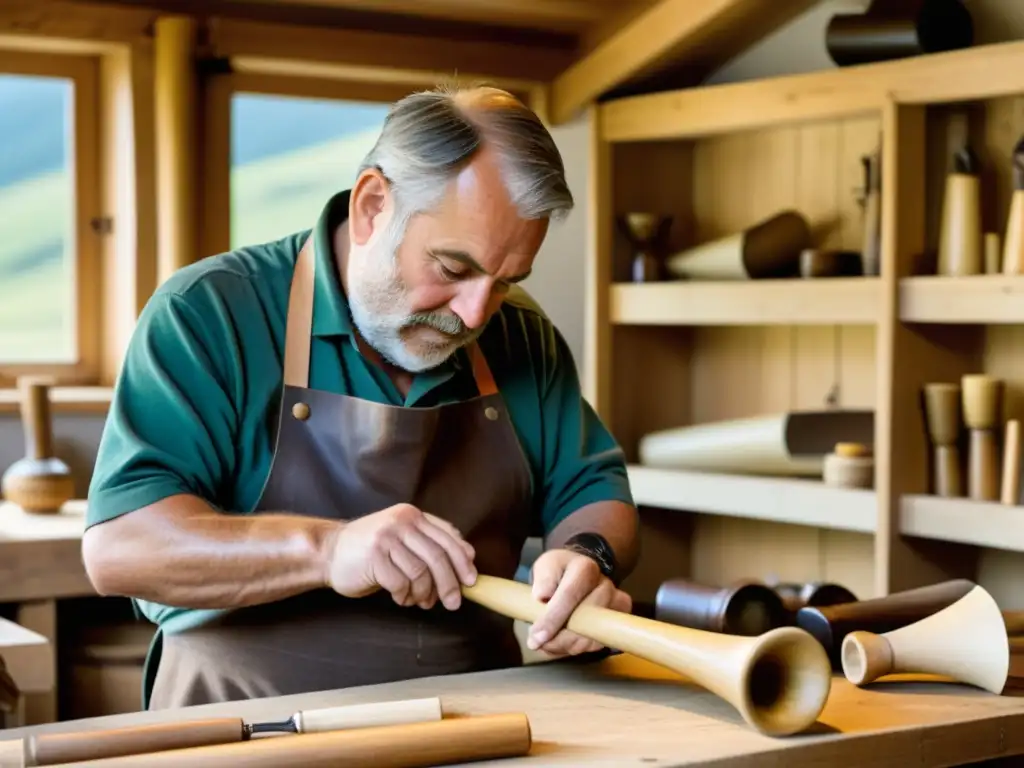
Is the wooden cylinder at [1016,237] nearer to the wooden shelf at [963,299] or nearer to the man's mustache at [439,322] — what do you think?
the wooden shelf at [963,299]

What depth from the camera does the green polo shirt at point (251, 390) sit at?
2070mm

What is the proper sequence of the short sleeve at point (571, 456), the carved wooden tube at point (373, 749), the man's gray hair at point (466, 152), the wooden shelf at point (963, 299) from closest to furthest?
the carved wooden tube at point (373, 749), the man's gray hair at point (466, 152), the short sleeve at point (571, 456), the wooden shelf at point (963, 299)

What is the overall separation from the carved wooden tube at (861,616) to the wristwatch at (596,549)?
29 centimetres

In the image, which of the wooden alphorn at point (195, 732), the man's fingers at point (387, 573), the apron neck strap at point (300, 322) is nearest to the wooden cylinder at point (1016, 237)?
the apron neck strap at point (300, 322)

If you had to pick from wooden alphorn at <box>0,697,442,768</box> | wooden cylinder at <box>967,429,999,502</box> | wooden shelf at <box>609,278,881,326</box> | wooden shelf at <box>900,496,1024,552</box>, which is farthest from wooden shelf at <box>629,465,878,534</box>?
wooden alphorn at <box>0,697,442,768</box>

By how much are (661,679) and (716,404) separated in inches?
101

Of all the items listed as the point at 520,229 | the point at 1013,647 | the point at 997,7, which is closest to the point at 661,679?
the point at 1013,647

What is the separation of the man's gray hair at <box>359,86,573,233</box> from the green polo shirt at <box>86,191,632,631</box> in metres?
0.24

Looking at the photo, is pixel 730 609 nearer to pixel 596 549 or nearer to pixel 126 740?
pixel 596 549

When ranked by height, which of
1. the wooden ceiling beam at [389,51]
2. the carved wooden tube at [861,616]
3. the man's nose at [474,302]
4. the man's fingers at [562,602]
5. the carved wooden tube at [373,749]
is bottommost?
the carved wooden tube at [373,749]

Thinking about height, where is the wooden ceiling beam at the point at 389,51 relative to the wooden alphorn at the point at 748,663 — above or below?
above

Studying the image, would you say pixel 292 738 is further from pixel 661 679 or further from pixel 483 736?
pixel 661 679

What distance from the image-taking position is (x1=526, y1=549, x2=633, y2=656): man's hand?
1.92m

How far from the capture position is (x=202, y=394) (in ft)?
6.98
